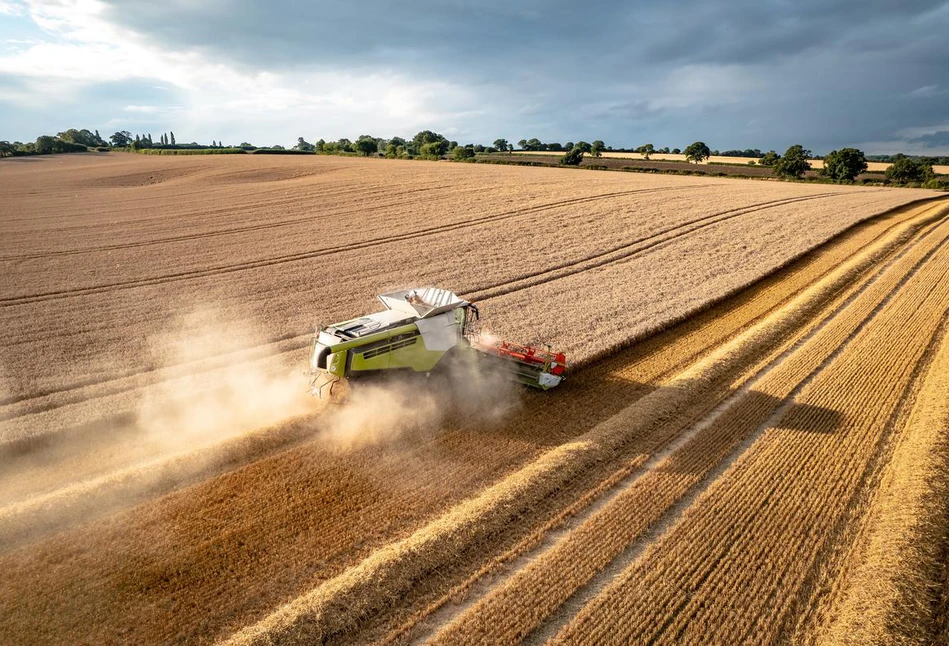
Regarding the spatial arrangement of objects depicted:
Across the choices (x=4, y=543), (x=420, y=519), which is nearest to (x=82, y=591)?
(x=4, y=543)

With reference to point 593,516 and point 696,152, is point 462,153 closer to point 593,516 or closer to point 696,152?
point 696,152

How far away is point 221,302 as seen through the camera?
17188 millimetres

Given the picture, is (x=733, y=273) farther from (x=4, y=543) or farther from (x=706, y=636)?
(x=4, y=543)

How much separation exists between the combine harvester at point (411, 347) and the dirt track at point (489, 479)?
718mm

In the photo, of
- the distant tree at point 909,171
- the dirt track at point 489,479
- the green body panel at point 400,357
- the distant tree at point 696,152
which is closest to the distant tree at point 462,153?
the distant tree at point 696,152

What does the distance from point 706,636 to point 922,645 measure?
248 cm

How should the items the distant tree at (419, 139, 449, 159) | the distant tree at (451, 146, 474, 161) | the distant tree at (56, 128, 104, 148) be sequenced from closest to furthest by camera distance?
the distant tree at (451, 146, 474, 161), the distant tree at (419, 139, 449, 159), the distant tree at (56, 128, 104, 148)

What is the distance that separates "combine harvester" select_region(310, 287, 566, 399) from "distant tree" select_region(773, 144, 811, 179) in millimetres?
78351

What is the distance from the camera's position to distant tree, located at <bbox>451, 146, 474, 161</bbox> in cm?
8825

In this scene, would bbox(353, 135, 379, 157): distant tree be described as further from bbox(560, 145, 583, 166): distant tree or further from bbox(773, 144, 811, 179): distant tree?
bbox(773, 144, 811, 179): distant tree

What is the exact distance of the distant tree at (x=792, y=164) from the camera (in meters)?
74.1

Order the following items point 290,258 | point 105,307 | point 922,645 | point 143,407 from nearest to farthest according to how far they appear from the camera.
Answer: point 922,645, point 143,407, point 105,307, point 290,258

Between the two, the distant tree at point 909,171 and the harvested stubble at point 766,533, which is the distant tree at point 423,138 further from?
the harvested stubble at point 766,533

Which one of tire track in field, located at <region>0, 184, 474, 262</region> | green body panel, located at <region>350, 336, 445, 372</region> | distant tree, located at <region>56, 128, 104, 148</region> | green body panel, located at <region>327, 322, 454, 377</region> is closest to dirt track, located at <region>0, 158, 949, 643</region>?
green body panel, located at <region>350, 336, 445, 372</region>
